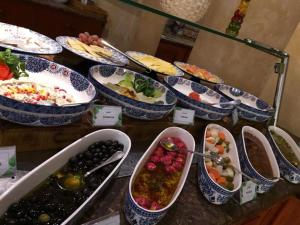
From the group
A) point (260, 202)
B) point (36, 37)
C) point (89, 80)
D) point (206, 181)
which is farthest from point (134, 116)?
point (260, 202)

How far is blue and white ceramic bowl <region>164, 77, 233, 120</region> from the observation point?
4.02 feet

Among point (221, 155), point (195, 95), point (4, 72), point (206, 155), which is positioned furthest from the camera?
point (195, 95)

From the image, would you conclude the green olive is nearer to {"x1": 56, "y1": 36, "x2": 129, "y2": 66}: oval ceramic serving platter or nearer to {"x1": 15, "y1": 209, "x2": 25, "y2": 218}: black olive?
{"x1": 15, "y1": 209, "x2": 25, "y2": 218}: black olive

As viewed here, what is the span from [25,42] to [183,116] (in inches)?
24.1

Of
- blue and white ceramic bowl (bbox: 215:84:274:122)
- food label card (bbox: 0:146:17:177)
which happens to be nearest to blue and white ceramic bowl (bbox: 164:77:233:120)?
blue and white ceramic bowl (bbox: 215:84:274:122)

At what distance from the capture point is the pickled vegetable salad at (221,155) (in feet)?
3.26

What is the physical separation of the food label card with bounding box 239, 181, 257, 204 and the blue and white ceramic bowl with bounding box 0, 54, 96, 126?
1.91ft

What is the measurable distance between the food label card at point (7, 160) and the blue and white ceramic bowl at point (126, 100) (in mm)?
361

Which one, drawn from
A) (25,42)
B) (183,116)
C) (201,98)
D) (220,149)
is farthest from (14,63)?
(201,98)

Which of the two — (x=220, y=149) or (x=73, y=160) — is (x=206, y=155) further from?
(x=73, y=160)

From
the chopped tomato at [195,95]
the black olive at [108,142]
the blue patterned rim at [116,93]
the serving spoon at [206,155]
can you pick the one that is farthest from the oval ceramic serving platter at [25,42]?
the chopped tomato at [195,95]

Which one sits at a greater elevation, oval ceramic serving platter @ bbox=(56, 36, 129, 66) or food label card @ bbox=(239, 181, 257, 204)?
oval ceramic serving platter @ bbox=(56, 36, 129, 66)

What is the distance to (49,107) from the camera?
28.1 inches

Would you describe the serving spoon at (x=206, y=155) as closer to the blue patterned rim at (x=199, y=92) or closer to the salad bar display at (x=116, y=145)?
the salad bar display at (x=116, y=145)
